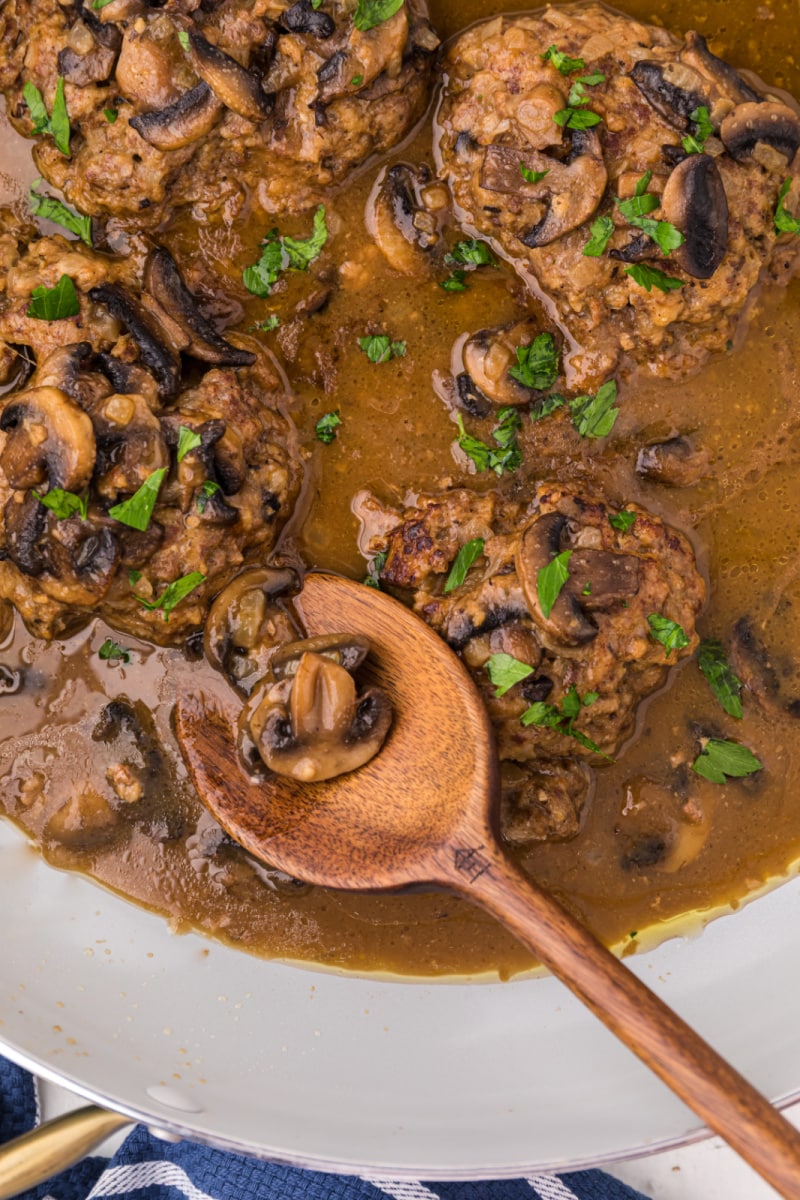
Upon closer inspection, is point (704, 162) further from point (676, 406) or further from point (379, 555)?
point (379, 555)

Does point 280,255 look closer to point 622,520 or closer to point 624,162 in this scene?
point 624,162

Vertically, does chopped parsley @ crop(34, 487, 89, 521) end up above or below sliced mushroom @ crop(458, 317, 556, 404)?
below

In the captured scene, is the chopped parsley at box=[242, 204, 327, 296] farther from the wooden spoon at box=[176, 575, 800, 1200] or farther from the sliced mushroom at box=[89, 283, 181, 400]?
the wooden spoon at box=[176, 575, 800, 1200]

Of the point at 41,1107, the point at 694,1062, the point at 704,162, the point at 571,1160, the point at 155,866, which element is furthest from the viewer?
the point at 41,1107

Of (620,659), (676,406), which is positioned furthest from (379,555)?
(676,406)

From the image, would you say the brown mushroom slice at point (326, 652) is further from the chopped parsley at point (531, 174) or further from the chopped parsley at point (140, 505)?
the chopped parsley at point (531, 174)

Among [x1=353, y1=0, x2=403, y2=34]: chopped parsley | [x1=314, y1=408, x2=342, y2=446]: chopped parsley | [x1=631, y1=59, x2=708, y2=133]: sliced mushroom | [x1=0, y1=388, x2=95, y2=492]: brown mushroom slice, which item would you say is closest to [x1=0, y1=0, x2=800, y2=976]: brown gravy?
[x1=314, y1=408, x2=342, y2=446]: chopped parsley

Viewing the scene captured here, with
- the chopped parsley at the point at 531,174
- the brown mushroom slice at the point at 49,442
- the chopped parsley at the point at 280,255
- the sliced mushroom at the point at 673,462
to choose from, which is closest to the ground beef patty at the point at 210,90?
the chopped parsley at the point at 280,255
